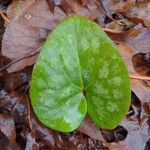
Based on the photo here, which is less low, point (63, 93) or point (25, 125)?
point (63, 93)

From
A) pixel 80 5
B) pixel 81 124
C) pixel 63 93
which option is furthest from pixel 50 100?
pixel 80 5

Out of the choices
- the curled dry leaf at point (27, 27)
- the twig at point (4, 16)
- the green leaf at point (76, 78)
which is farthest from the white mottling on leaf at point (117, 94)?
the twig at point (4, 16)

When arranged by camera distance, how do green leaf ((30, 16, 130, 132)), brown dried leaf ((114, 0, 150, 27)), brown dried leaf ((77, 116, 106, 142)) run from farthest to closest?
brown dried leaf ((114, 0, 150, 27)) < brown dried leaf ((77, 116, 106, 142)) < green leaf ((30, 16, 130, 132))

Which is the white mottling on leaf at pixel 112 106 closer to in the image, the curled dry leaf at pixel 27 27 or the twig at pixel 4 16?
the curled dry leaf at pixel 27 27

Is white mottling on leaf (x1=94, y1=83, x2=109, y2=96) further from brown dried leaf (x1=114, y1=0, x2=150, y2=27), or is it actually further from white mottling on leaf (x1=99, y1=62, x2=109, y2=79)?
brown dried leaf (x1=114, y1=0, x2=150, y2=27)

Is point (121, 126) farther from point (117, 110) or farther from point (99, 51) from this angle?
point (99, 51)

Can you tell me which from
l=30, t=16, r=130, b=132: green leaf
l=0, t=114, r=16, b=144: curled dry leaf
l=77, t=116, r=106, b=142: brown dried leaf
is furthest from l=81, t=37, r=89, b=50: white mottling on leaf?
l=0, t=114, r=16, b=144: curled dry leaf

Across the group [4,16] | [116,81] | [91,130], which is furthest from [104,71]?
[4,16]
